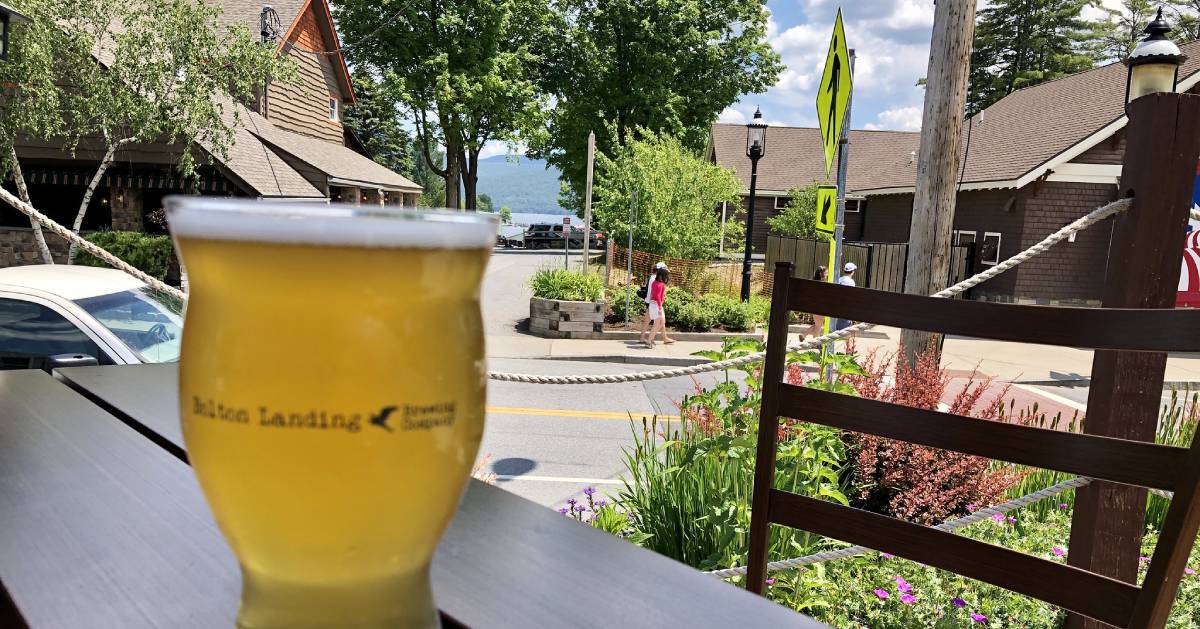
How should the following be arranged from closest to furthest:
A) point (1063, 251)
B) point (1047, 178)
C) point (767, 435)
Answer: point (767, 435), point (1047, 178), point (1063, 251)

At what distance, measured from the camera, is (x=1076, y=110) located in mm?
19875

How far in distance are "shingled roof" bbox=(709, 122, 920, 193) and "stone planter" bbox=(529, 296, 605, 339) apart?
68.5ft

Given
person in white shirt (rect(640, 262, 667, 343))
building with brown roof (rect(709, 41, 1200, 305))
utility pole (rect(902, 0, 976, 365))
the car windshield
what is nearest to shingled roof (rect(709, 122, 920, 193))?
building with brown roof (rect(709, 41, 1200, 305))

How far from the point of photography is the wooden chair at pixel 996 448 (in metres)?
1.30

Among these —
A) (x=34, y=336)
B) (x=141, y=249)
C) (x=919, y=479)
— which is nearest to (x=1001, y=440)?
(x=919, y=479)

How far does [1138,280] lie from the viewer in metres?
2.51

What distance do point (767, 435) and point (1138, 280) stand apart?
154cm

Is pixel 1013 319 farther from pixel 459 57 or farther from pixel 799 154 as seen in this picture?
pixel 799 154

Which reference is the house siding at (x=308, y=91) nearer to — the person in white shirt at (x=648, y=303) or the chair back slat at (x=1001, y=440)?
the person in white shirt at (x=648, y=303)

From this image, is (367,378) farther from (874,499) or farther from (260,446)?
(874,499)

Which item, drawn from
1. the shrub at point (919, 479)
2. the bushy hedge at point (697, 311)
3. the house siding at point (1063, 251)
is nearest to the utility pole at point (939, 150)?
the shrub at point (919, 479)

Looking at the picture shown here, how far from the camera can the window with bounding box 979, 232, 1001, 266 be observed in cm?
2047

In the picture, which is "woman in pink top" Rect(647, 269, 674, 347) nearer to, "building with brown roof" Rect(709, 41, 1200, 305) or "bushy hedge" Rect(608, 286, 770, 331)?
"bushy hedge" Rect(608, 286, 770, 331)

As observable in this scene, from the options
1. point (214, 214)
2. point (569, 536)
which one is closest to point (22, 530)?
point (569, 536)
